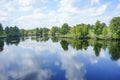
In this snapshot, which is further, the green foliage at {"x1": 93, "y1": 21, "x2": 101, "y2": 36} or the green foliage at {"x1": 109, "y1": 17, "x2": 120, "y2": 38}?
the green foliage at {"x1": 93, "y1": 21, "x2": 101, "y2": 36}

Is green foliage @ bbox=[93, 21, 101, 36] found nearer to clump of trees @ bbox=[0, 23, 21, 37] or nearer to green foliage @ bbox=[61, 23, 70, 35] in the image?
green foliage @ bbox=[61, 23, 70, 35]

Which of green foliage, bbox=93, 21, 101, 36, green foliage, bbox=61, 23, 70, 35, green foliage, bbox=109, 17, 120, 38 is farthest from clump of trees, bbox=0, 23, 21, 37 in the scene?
A: green foliage, bbox=109, 17, 120, 38

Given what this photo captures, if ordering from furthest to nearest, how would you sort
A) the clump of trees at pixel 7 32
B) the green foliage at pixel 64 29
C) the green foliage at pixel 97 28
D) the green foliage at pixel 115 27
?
the clump of trees at pixel 7 32 < the green foliage at pixel 64 29 < the green foliage at pixel 97 28 < the green foliage at pixel 115 27

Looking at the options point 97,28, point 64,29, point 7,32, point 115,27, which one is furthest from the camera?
point 7,32

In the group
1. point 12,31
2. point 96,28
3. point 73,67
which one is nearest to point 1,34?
point 12,31

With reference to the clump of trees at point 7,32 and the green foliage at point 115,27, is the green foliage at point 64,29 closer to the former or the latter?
the clump of trees at point 7,32

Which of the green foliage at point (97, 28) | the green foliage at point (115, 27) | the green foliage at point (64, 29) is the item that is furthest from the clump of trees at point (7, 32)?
the green foliage at point (115, 27)

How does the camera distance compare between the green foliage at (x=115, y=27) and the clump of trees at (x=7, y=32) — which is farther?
the clump of trees at (x=7, y=32)

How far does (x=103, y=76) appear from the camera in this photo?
30188 millimetres

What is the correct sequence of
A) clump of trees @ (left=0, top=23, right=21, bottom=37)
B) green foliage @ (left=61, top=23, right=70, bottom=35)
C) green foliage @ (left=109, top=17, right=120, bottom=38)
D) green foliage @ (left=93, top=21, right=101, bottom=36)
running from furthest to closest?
clump of trees @ (left=0, top=23, right=21, bottom=37) < green foliage @ (left=61, top=23, right=70, bottom=35) < green foliage @ (left=93, top=21, right=101, bottom=36) < green foliage @ (left=109, top=17, right=120, bottom=38)

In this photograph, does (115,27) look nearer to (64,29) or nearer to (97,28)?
(97,28)

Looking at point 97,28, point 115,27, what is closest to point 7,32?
point 97,28

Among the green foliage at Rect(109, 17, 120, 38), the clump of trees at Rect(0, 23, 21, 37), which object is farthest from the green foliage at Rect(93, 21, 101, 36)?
the clump of trees at Rect(0, 23, 21, 37)

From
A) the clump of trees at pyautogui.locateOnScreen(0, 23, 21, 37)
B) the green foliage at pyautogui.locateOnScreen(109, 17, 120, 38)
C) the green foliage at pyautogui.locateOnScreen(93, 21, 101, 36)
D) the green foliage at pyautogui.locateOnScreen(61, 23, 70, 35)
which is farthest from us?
the clump of trees at pyautogui.locateOnScreen(0, 23, 21, 37)
